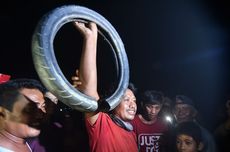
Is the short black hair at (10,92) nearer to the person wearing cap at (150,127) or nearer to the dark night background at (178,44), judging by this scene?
Answer: the person wearing cap at (150,127)

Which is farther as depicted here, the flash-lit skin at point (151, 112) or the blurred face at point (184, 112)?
the blurred face at point (184, 112)

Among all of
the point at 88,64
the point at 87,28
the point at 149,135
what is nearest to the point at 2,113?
the point at 88,64

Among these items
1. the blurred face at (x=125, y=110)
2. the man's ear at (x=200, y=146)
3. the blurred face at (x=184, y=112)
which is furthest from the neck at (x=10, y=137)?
the blurred face at (x=184, y=112)

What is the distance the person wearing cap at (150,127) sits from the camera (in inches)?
129

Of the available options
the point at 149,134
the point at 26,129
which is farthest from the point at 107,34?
the point at 149,134

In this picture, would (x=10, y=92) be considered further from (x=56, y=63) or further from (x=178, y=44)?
(x=178, y=44)

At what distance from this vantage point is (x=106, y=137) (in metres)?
2.26

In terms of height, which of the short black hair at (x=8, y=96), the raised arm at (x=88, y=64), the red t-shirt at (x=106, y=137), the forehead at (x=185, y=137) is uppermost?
the raised arm at (x=88, y=64)

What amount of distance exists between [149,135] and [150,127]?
0.42 feet

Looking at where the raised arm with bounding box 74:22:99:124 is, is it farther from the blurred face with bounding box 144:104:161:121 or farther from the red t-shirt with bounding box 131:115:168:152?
the blurred face with bounding box 144:104:161:121

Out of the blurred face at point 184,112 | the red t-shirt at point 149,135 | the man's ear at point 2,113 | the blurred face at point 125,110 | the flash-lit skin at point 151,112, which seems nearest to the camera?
the man's ear at point 2,113

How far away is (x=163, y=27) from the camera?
6.65m

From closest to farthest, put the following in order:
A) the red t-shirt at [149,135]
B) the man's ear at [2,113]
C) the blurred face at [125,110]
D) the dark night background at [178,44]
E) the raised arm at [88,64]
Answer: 1. the man's ear at [2,113]
2. the raised arm at [88,64]
3. the blurred face at [125,110]
4. the red t-shirt at [149,135]
5. the dark night background at [178,44]

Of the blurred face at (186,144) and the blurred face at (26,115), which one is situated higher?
the blurred face at (26,115)
